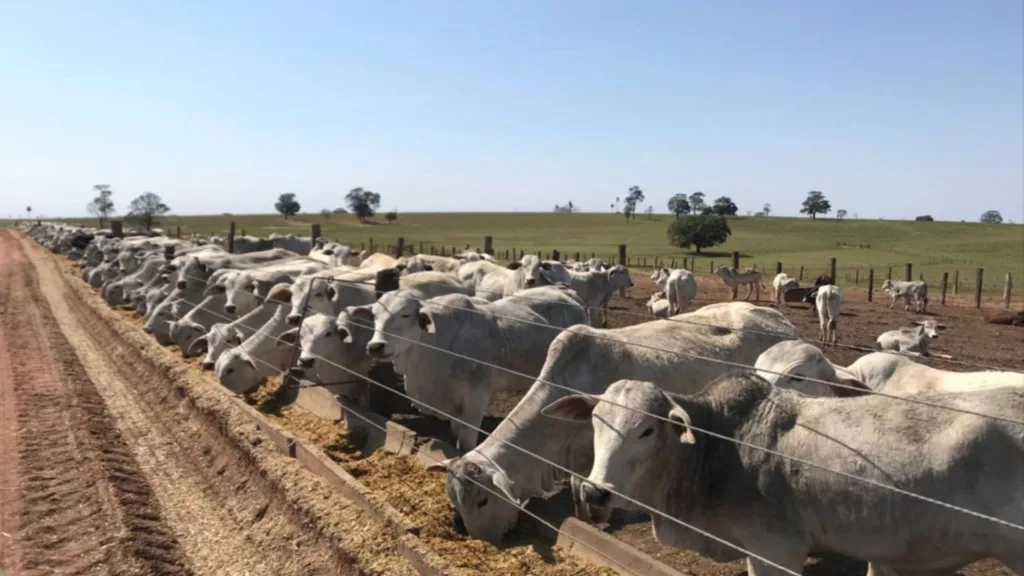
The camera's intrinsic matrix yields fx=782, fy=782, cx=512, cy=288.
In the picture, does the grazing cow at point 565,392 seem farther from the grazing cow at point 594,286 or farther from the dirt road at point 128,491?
the grazing cow at point 594,286

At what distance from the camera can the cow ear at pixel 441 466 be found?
276 inches

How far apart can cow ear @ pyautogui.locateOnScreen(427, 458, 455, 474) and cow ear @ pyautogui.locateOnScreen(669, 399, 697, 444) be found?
2386mm

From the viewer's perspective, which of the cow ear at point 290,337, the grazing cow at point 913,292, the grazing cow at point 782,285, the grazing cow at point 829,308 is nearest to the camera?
the cow ear at point 290,337

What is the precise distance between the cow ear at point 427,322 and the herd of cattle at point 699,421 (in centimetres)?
3

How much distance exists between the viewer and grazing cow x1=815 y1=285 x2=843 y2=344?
882 inches

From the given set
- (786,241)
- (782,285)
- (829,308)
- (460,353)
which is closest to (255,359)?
(460,353)

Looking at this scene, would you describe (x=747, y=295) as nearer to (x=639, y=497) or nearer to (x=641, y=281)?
(x=641, y=281)

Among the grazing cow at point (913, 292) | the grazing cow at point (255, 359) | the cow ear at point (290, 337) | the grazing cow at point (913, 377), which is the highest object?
the grazing cow at point (913, 377)

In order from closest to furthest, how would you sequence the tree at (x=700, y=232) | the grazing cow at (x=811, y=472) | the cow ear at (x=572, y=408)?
the grazing cow at (x=811, y=472) → the cow ear at (x=572, y=408) → the tree at (x=700, y=232)

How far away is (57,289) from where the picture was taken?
1168 inches

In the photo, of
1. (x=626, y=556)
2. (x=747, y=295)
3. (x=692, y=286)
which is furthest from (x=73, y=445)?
(x=747, y=295)

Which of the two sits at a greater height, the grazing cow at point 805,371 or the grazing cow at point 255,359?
the grazing cow at point 805,371

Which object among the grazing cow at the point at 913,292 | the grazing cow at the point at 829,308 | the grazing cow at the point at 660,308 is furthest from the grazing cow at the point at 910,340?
the grazing cow at the point at 913,292

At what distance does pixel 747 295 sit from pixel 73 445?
32928mm
